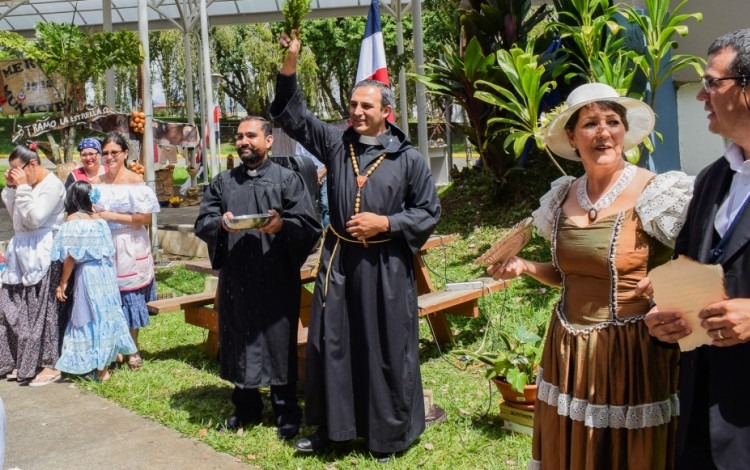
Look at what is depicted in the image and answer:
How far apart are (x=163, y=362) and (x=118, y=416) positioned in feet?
4.09

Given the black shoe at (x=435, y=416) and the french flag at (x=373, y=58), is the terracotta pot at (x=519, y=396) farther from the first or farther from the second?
the french flag at (x=373, y=58)

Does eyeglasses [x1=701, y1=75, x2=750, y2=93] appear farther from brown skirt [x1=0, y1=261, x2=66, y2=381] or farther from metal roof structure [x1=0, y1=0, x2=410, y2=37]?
metal roof structure [x1=0, y1=0, x2=410, y2=37]

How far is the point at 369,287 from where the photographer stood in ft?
14.3

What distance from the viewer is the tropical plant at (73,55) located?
9711 millimetres

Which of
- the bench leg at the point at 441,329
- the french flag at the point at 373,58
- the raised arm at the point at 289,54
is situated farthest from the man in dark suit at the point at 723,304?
→ the french flag at the point at 373,58

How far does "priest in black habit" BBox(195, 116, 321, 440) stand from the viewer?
16.1 ft

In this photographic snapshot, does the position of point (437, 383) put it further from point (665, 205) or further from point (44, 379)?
point (665, 205)

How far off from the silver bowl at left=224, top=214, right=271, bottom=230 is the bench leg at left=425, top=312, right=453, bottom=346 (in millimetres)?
2377

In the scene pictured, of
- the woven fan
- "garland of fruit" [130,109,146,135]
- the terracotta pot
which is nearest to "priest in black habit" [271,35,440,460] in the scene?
the terracotta pot

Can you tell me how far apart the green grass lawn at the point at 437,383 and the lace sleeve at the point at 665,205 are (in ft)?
6.34

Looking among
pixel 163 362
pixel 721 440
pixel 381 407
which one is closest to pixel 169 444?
pixel 381 407

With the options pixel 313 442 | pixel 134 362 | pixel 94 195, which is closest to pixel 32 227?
pixel 94 195

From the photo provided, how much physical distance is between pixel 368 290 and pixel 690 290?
2.37 m

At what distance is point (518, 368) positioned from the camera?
4699 mm
